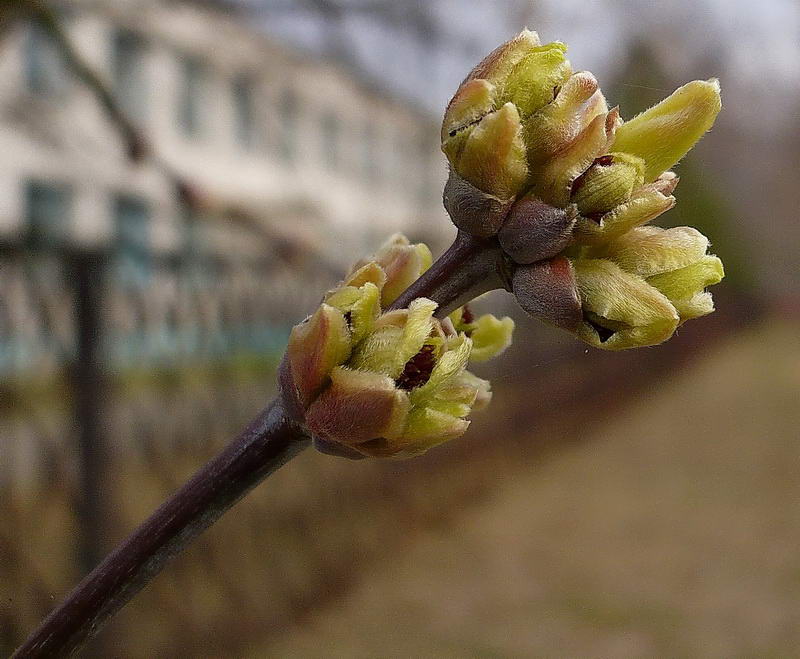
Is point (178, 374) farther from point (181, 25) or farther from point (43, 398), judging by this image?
point (181, 25)

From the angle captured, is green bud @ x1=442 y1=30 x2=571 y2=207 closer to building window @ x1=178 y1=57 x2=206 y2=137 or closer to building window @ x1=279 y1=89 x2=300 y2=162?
building window @ x1=178 y1=57 x2=206 y2=137

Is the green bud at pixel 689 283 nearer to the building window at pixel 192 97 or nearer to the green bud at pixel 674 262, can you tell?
the green bud at pixel 674 262

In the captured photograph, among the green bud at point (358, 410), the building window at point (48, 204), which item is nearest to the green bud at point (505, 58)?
the green bud at point (358, 410)

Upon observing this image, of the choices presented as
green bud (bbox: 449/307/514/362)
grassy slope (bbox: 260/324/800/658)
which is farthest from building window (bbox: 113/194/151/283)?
green bud (bbox: 449/307/514/362)

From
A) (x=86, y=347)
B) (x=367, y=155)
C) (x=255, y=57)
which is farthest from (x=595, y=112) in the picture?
(x=367, y=155)

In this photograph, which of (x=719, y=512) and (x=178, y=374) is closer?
(x=178, y=374)
